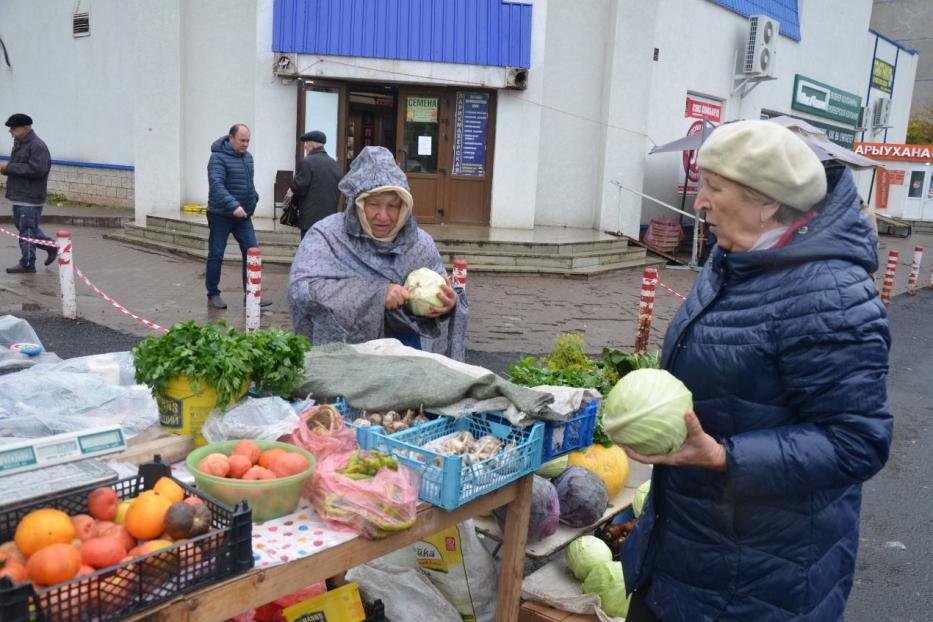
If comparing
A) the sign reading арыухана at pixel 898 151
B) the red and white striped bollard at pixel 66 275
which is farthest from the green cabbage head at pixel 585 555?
the sign reading арыухана at pixel 898 151

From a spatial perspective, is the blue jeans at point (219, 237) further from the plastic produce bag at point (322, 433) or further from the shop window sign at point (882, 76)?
the shop window sign at point (882, 76)

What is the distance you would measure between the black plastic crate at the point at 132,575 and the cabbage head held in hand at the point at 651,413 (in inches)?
40.3

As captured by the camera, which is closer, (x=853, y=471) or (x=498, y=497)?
(x=853, y=471)

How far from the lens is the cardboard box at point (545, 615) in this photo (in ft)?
11.4

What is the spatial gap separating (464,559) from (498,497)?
669 millimetres

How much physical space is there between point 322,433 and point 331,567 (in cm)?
52

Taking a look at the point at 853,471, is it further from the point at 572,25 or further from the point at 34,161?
the point at 572,25

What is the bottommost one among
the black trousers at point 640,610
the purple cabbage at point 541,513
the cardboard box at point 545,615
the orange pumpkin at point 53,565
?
the cardboard box at point 545,615

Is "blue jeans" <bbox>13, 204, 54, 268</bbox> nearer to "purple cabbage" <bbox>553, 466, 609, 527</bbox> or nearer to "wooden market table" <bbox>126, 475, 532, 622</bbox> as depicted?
"purple cabbage" <bbox>553, 466, 609, 527</bbox>

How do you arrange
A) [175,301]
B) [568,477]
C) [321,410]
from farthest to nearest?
[175,301]
[568,477]
[321,410]

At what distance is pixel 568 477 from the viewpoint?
3.79m

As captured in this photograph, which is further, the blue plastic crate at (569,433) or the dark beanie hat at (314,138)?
the dark beanie hat at (314,138)

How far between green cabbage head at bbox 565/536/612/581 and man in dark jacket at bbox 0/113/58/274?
9438mm

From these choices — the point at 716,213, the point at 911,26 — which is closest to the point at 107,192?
the point at 716,213
